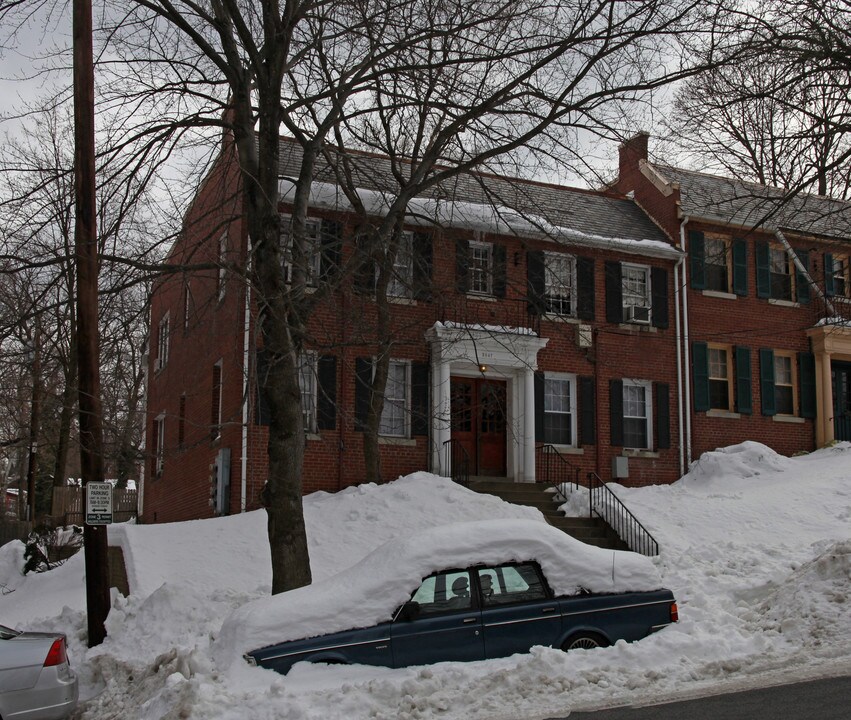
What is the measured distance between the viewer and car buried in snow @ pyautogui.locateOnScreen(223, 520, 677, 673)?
924 cm

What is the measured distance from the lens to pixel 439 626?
30.9 ft

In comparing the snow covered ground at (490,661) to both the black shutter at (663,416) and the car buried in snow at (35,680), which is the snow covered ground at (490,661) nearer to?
the car buried in snow at (35,680)

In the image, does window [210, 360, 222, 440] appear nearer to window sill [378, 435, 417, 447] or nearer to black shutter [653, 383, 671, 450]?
window sill [378, 435, 417, 447]

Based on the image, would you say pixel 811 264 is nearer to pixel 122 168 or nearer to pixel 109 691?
pixel 122 168

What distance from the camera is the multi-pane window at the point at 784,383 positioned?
79.6 ft

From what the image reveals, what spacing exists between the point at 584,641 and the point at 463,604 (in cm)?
128

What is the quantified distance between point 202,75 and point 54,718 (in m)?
8.66

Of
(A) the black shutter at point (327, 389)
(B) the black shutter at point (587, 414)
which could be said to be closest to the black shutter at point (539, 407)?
(B) the black shutter at point (587, 414)

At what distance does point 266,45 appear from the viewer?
1318cm

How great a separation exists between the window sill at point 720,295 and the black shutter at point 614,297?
2458 mm

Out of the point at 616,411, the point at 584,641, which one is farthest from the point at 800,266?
the point at 584,641

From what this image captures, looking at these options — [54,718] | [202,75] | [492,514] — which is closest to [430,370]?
[492,514]

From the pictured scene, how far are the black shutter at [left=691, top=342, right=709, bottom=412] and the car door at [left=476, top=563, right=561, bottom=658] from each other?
14.2m

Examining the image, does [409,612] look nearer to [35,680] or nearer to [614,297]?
[35,680]
